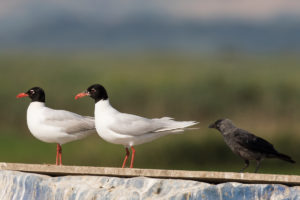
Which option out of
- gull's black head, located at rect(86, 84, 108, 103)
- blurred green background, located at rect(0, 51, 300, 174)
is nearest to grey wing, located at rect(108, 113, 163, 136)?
gull's black head, located at rect(86, 84, 108, 103)

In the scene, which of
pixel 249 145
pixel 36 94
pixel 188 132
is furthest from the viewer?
pixel 188 132

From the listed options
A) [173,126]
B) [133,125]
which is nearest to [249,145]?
[173,126]

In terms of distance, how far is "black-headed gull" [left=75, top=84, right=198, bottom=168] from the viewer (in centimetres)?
1259

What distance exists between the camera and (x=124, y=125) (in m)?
12.6

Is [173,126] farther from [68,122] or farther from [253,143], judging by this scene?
[68,122]

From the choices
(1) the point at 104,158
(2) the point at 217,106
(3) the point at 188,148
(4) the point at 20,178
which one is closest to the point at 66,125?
(4) the point at 20,178

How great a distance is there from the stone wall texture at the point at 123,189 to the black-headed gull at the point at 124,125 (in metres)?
1.04

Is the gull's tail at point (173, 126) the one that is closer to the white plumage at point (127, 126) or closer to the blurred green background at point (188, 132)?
the white plumage at point (127, 126)

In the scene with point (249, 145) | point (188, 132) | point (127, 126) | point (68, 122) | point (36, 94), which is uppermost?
point (188, 132)

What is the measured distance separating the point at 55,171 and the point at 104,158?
22.0m

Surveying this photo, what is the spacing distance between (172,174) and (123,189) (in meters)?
0.70

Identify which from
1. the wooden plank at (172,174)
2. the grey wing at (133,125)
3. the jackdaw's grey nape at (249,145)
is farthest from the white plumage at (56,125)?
the jackdaw's grey nape at (249,145)

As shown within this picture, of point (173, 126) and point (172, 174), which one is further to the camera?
point (173, 126)

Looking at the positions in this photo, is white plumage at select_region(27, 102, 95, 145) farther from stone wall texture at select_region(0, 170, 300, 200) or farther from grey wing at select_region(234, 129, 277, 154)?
grey wing at select_region(234, 129, 277, 154)
